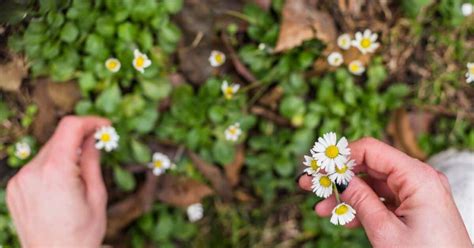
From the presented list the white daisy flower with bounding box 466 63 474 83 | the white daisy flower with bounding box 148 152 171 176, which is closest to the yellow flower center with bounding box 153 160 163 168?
the white daisy flower with bounding box 148 152 171 176

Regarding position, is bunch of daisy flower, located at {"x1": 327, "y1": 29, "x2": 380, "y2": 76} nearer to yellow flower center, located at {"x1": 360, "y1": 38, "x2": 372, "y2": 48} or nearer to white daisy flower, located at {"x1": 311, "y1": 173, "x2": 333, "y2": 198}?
yellow flower center, located at {"x1": 360, "y1": 38, "x2": 372, "y2": 48}

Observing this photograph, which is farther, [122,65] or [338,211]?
[122,65]

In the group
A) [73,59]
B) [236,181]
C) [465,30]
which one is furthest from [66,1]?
[465,30]

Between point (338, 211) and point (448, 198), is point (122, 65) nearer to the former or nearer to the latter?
point (338, 211)

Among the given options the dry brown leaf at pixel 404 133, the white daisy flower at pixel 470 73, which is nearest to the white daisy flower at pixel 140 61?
the dry brown leaf at pixel 404 133

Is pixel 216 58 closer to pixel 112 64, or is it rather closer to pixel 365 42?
pixel 112 64

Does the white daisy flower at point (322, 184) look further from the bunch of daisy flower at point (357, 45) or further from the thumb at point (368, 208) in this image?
the bunch of daisy flower at point (357, 45)
